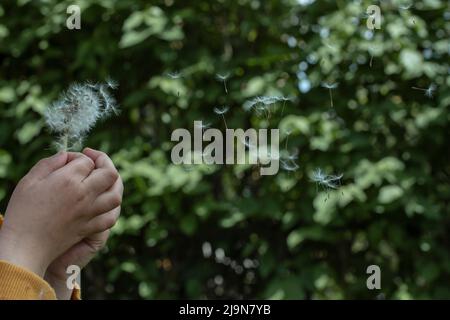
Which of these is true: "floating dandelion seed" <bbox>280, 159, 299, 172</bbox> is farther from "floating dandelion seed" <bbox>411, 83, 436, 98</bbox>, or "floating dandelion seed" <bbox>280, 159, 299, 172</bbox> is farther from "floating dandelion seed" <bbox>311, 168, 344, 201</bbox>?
"floating dandelion seed" <bbox>411, 83, 436, 98</bbox>

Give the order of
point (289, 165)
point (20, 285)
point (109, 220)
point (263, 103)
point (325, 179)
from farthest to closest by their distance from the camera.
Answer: point (263, 103), point (289, 165), point (325, 179), point (109, 220), point (20, 285)

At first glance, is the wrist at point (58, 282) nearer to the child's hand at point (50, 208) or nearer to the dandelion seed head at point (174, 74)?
the child's hand at point (50, 208)

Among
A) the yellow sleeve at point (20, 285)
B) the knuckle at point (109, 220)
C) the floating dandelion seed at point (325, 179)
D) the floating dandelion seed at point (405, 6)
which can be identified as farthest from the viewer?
the floating dandelion seed at point (405, 6)

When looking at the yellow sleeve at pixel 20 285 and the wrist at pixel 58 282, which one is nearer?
the yellow sleeve at pixel 20 285

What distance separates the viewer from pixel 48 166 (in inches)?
29.8

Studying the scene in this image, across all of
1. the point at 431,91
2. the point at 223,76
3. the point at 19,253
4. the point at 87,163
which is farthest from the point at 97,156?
the point at 431,91

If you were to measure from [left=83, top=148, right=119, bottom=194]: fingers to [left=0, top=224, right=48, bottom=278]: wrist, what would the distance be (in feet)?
0.31

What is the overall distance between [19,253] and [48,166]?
10 cm

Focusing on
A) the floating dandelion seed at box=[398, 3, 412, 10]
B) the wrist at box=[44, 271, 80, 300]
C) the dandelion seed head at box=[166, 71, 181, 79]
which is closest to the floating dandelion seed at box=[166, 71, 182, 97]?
the dandelion seed head at box=[166, 71, 181, 79]

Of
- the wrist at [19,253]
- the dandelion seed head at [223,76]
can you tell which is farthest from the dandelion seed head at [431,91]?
the wrist at [19,253]

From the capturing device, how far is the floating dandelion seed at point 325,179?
6.67 feet

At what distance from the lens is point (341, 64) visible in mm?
2178

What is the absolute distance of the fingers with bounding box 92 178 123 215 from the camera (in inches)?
30.0

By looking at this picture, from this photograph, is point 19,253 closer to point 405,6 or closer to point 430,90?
point 430,90
